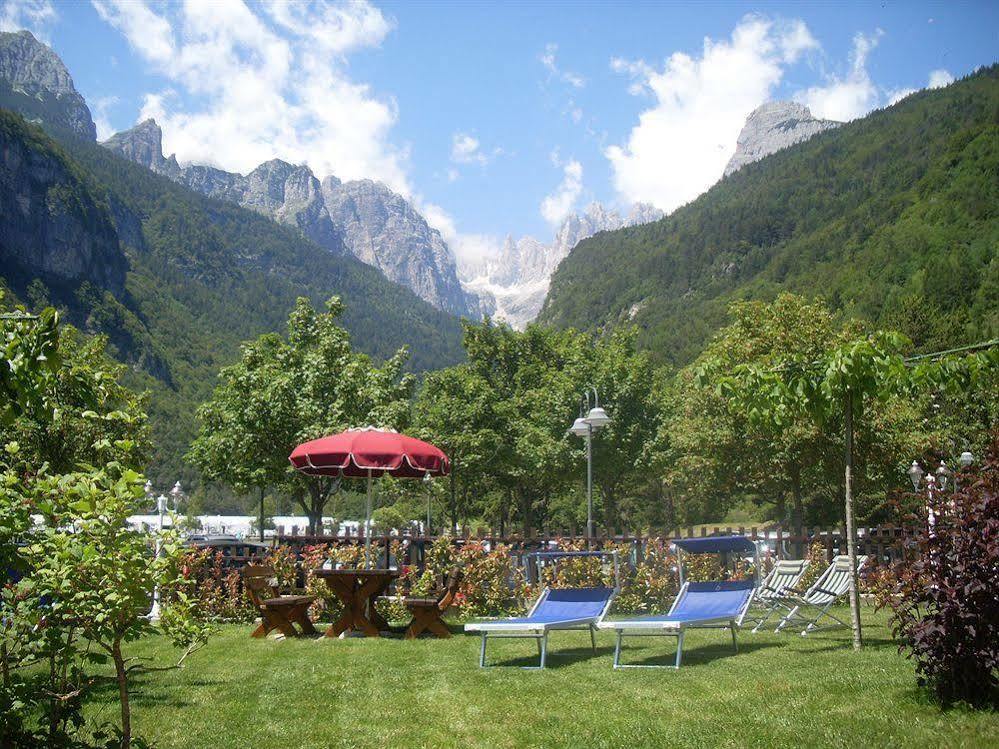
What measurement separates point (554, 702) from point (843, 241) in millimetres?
86909

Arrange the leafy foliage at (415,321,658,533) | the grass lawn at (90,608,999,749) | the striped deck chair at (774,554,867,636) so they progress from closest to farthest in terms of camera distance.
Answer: the grass lawn at (90,608,999,749) < the striped deck chair at (774,554,867,636) < the leafy foliage at (415,321,658,533)

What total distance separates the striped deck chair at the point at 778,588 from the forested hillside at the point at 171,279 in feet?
252

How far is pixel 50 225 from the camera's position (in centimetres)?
11338

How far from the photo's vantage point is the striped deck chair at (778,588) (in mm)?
9119

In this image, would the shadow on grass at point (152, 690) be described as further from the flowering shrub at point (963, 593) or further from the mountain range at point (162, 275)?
the mountain range at point (162, 275)

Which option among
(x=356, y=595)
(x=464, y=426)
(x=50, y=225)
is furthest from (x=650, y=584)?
(x=50, y=225)

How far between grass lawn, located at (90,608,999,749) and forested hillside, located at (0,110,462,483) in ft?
256

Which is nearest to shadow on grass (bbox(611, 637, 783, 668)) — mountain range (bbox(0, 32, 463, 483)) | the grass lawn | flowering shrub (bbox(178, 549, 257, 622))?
the grass lawn

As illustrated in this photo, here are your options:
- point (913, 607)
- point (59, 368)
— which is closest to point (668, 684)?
point (913, 607)

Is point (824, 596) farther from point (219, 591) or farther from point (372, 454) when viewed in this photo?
point (219, 591)

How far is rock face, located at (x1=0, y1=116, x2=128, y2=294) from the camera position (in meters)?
109

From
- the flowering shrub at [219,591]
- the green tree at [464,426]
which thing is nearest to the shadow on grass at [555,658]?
the flowering shrub at [219,591]

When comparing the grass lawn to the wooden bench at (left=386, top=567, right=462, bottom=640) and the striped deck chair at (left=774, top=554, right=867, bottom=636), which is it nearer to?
the striped deck chair at (left=774, top=554, right=867, bottom=636)

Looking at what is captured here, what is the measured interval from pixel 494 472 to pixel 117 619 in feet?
85.1
